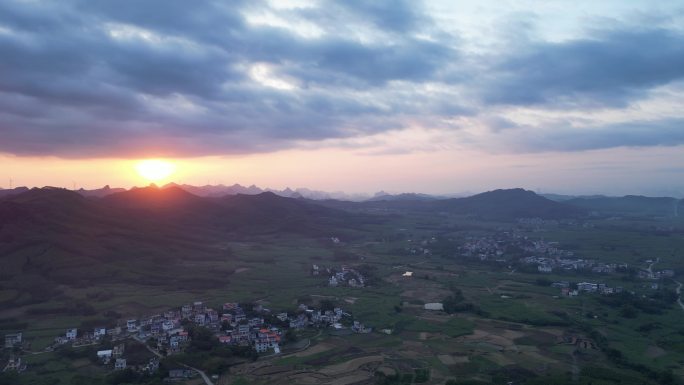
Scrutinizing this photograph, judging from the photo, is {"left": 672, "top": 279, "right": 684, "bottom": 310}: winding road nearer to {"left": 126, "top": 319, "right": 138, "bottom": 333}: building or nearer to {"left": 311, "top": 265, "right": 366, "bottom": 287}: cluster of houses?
{"left": 311, "top": 265, "right": 366, "bottom": 287}: cluster of houses

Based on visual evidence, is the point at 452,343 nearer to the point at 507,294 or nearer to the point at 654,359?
the point at 654,359

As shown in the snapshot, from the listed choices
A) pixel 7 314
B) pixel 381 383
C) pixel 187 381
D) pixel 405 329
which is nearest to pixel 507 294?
pixel 405 329

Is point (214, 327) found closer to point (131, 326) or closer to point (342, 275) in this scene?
point (131, 326)

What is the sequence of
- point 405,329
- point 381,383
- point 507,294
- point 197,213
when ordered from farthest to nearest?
1. point 197,213
2. point 507,294
3. point 405,329
4. point 381,383

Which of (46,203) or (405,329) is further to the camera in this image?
(46,203)

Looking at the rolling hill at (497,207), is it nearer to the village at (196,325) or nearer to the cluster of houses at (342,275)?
the cluster of houses at (342,275)

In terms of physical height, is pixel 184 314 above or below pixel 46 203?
below
